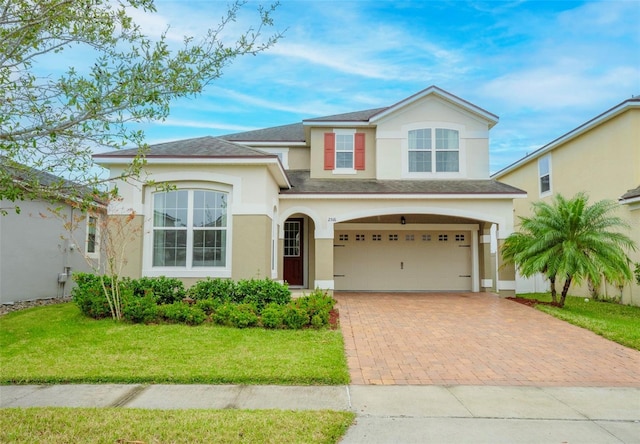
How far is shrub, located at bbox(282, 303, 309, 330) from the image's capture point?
9.19 metres

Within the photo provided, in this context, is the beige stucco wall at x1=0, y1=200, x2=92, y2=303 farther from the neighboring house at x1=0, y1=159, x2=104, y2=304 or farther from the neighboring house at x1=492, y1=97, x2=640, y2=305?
the neighboring house at x1=492, y1=97, x2=640, y2=305

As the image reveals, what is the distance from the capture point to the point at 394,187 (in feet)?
49.1

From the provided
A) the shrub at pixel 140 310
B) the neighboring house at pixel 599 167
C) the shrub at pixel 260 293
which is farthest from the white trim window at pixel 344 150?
the shrub at pixel 140 310

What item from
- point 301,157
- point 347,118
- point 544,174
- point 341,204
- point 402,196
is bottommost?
point 341,204

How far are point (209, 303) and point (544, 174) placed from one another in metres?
16.3

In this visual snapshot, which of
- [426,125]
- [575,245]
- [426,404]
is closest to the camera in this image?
[426,404]

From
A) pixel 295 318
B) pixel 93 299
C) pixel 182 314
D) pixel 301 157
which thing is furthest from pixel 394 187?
pixel 93 299

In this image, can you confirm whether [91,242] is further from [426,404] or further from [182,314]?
[426,404]

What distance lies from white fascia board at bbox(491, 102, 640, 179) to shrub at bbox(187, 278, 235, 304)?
13.6 meters

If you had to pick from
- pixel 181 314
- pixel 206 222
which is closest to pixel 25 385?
pixel 181 314

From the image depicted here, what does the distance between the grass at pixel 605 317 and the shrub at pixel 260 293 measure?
7030 mm

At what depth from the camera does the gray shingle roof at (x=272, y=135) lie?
59.5 ft

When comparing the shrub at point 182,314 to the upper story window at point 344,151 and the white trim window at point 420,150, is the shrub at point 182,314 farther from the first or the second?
the white trim window at point 420,150

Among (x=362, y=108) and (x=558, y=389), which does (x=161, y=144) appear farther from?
(x=558, y=389)
